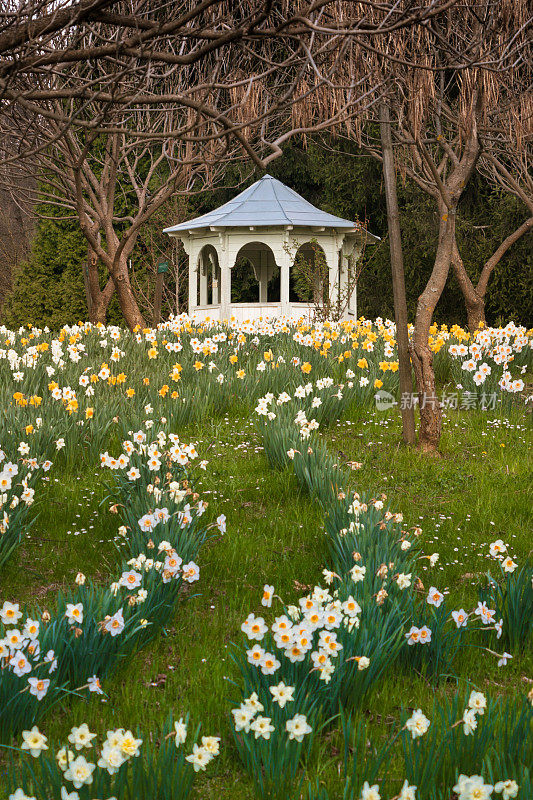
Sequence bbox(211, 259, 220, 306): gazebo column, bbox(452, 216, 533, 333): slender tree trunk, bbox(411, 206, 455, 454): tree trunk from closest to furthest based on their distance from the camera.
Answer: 1. bbox(411, 206, 455, 454): tree trunk
2. bbox(452, 216, 533, 333): slender tree trunk
3. bbox(211, 259, 220, 306): gazebo column

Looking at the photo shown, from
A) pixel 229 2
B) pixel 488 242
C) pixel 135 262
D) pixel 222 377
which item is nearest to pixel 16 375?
pixel 222 377

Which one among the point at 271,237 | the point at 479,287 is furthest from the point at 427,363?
the point at 271,237

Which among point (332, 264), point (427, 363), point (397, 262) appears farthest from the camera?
point (332, 264)

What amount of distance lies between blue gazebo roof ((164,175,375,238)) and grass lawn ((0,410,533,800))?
34.8ft

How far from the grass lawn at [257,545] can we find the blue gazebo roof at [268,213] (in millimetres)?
10609

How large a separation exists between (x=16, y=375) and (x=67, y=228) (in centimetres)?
1469

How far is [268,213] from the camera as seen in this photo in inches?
655

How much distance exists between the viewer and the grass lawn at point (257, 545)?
240cm

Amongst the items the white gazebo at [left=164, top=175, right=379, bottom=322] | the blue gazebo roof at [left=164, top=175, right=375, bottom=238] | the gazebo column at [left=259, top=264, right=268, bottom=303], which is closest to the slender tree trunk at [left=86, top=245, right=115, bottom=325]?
the white gazebo at [left=164, top=175, right=379, bottom=322]

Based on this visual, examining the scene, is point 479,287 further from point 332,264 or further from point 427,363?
point 427,363

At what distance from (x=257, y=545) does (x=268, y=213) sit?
13.7 meters

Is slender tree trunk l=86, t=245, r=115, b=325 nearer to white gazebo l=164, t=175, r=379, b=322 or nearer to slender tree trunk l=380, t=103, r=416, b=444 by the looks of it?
white gazebo l=164, t=175, r=379, b=322

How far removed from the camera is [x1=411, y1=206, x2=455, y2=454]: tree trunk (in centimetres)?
526

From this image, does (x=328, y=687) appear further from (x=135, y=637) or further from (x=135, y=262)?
(x=135, y=262)
